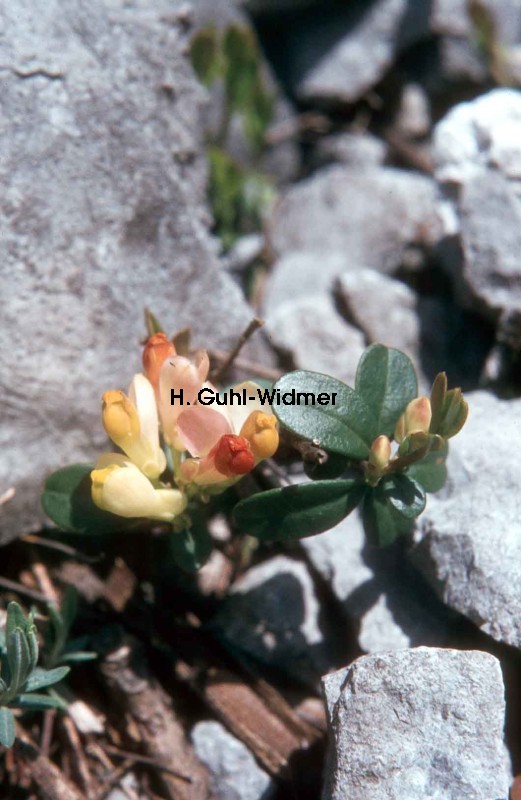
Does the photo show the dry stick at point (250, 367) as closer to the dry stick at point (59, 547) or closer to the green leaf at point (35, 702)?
the dry stick at point (59, 547)

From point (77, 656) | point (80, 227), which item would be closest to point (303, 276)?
point (80, 227)

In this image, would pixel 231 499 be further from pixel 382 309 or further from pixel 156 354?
pixel 382 309

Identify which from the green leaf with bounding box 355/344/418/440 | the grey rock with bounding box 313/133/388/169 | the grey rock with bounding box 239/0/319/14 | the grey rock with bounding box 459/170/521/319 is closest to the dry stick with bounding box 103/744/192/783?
the green leaf with bounding box 355/344/418/440

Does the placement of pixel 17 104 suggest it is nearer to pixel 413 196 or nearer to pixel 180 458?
pixel 180 458

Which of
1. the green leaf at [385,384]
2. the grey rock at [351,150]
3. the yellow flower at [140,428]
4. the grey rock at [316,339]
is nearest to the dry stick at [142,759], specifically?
the yellow flower at [140,428]

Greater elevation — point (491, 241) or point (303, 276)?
point (491, 241)

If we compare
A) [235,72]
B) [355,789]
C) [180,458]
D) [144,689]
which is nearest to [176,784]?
[144,689]

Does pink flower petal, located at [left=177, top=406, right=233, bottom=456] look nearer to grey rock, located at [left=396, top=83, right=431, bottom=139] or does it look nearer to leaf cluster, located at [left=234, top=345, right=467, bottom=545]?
leaf cluster, located at [left=234, top=345, right=467, bottom=545]
